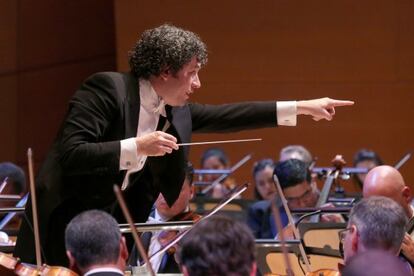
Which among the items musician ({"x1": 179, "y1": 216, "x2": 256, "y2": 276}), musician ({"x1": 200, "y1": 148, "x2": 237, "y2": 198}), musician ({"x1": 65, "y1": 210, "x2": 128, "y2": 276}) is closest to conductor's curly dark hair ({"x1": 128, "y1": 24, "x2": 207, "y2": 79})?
musician ({"x1": 65, "y1": 210, "x2": 128, "y2": 276})

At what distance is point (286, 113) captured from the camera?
3.54 metres

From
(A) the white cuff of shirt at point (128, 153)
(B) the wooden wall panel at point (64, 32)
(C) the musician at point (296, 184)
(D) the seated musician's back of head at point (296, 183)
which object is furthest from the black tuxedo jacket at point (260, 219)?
(A) the white cuff of shirt at point (128, 153)

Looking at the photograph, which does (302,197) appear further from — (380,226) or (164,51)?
(380,226)

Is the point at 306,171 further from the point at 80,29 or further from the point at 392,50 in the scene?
the point at 80,29

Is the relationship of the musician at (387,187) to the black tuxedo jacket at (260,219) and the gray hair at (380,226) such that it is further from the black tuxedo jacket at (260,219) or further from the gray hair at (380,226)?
the black tuxedo jacket at (260,219)

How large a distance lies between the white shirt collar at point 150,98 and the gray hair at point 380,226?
817 mm

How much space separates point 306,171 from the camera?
230 inches

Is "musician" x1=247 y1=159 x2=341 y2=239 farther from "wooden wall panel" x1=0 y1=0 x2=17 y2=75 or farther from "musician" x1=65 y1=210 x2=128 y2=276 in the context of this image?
"wooden wall panel" x1=0 y1=0 x2=17 y2=75

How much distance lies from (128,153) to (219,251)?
105 cm

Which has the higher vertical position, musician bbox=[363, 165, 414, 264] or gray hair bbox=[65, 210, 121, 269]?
gray hair bbox=[65, 210, 121, 269]

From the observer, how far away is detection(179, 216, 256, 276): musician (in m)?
2.14

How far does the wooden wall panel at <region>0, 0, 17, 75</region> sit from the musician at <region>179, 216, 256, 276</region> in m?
6.82

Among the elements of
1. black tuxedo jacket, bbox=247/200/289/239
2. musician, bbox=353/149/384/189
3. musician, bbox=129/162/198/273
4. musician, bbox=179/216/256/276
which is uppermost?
musician, bbox=179/216/256/276

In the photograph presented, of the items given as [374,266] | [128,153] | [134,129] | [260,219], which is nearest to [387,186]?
[134,129]
